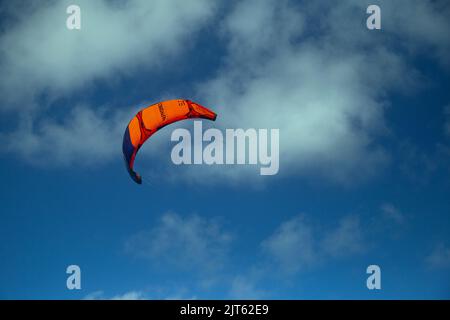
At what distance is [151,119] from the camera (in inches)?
424

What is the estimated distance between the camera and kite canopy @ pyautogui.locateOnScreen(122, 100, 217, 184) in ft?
33.3

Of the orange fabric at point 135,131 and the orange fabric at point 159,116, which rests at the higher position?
the orange fabric at point 159,116

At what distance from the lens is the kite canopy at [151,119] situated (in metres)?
10.1

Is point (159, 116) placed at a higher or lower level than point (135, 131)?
higher

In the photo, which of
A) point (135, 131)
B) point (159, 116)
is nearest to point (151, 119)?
point (159, 116)

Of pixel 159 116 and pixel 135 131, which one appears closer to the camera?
pixel 135 131

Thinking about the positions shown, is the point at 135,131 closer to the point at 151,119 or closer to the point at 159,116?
the point at 151,119
